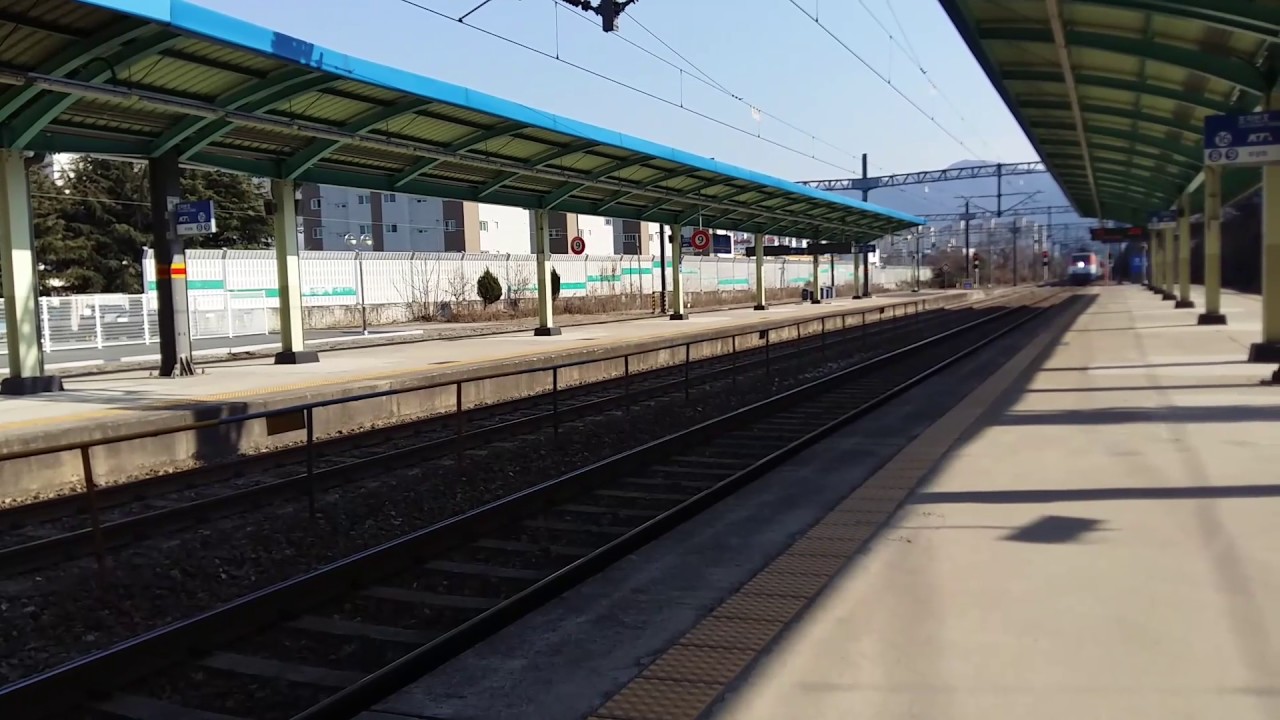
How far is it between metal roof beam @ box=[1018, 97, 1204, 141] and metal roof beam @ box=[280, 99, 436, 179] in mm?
12387

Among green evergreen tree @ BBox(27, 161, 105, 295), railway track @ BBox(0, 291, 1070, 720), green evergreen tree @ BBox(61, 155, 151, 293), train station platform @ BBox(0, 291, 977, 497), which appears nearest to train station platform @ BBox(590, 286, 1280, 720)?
railway track @ BBox(0, 291, 1070, 720)

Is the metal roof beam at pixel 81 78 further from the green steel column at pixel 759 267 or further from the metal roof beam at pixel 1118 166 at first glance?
the green steel column at pixel 759 267

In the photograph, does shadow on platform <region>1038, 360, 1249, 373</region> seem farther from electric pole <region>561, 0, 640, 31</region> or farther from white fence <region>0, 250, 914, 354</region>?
white fence <region>0, 250, 914, 354</region>

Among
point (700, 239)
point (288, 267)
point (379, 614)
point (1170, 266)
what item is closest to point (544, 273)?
point (288, 267)

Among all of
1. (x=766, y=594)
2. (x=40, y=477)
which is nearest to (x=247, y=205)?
(x=40, y=477)

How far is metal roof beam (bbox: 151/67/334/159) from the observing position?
47.3 ft

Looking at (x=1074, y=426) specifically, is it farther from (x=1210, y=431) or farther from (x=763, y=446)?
(x=763, y=446)

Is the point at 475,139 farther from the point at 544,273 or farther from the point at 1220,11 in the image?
the point at 1220,11

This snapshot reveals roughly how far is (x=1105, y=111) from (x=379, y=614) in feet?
65.7

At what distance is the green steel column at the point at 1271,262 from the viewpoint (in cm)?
1524

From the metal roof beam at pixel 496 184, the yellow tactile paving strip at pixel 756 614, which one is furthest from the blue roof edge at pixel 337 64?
the yellow tactile paving strip at pixel 756 614

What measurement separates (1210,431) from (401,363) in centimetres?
1397

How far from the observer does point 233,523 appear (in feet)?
27.5

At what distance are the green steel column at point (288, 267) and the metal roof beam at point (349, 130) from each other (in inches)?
15.6
